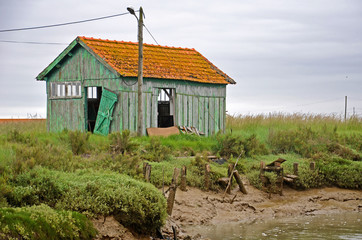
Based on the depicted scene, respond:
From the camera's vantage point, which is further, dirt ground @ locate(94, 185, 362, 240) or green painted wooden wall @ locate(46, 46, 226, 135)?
green painted wooden wall @ locate(46, 46, 226, 135)

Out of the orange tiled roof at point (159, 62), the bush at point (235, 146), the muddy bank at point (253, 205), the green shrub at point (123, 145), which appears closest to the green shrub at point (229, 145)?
the bush at point (235, 146)

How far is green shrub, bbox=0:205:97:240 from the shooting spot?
753cm

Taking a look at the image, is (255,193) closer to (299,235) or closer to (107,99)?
(299,235)

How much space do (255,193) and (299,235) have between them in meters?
3.41

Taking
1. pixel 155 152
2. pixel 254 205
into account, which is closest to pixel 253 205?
pixel 254 205

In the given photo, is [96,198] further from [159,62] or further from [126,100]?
[159,62]

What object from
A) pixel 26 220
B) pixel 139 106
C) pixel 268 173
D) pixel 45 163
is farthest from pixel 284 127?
pixel 26 220

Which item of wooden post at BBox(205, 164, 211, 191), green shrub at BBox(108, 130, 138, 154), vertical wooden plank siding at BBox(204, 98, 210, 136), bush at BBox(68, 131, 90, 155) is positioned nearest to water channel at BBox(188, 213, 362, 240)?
wooden post at BBox(205, 164, 211, 191)

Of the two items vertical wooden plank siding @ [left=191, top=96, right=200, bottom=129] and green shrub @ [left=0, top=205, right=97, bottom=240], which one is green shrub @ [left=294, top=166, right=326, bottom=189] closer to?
vertical wooden plank siding @ [left=191, top=96, right=200, bottom=129]

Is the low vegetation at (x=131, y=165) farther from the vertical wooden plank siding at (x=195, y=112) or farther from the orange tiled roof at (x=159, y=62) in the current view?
the orange tiled roof at (x=159, y=62)

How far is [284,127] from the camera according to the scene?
2702 cm

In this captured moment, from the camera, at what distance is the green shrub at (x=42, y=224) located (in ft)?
24.7

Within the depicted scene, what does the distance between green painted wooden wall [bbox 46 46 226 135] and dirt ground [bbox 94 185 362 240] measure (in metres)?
7.81

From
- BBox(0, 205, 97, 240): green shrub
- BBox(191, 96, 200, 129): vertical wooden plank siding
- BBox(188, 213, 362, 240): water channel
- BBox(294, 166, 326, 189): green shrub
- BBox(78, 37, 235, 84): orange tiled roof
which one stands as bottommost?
BBox(188, 213, 362, 240): water channel
